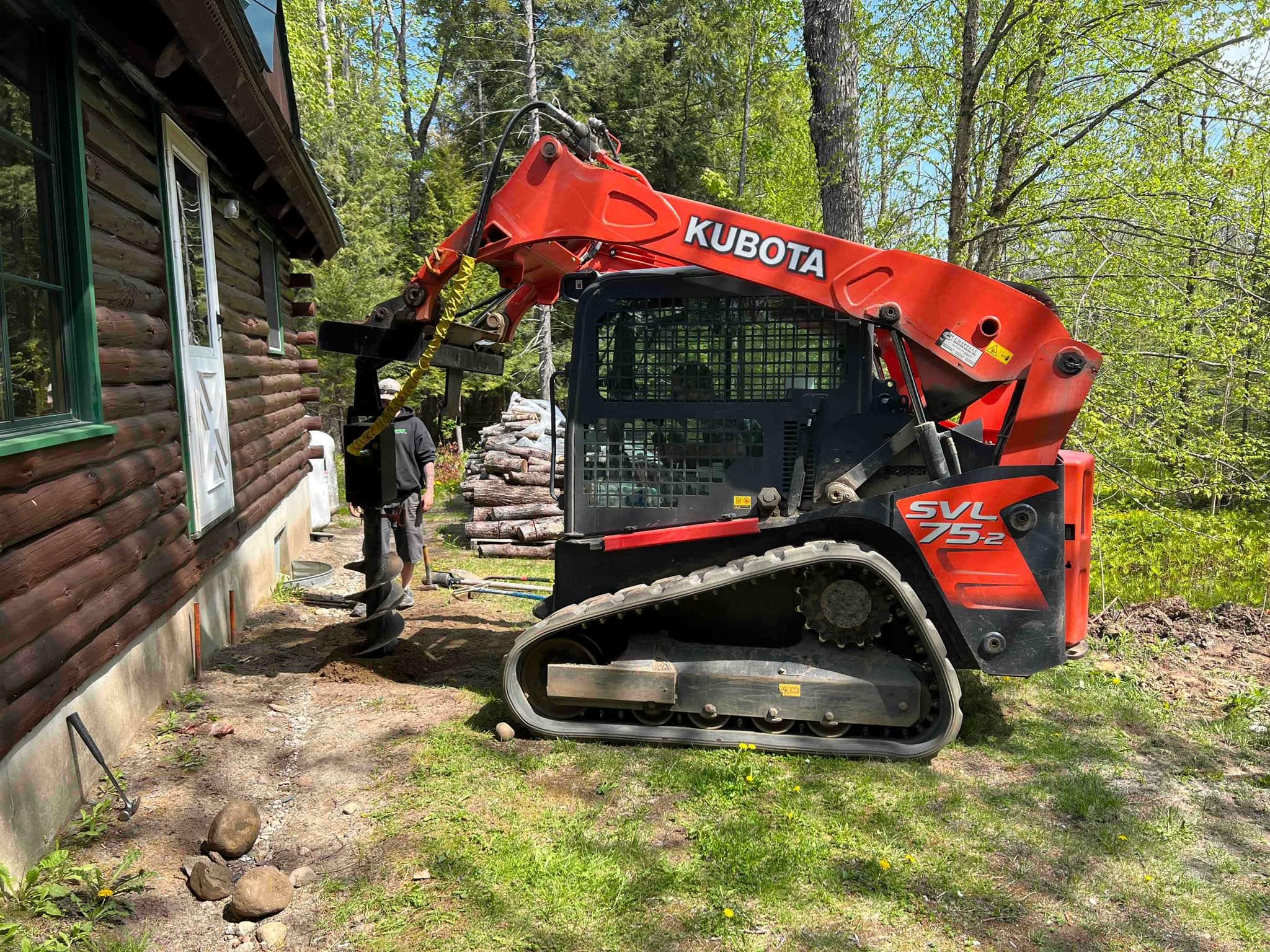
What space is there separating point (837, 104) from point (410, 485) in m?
5.13

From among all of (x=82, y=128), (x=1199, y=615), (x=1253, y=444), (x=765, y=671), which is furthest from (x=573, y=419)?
(x=1253, y=444)

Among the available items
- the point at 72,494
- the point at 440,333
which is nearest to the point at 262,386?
the point at 440,333

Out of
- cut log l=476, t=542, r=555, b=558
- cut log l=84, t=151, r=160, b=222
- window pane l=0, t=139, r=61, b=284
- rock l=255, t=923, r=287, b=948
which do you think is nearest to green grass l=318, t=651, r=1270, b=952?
rock l=255, t=923, r=287, b=948

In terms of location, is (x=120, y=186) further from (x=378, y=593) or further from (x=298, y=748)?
(x=298, y=748)

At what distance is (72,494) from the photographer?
345cm

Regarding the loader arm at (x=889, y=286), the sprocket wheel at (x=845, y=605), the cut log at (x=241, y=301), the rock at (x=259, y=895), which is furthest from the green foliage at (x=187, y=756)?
the cut log at (x=241, y=301)

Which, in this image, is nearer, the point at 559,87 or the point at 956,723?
the point at 956,723

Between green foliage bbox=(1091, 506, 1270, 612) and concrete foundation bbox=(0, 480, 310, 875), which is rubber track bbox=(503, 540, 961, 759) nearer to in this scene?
concrete foundation bbox=(0, 480, 310, 875)

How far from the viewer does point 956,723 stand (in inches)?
155

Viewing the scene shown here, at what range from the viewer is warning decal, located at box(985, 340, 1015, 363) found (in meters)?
4.07

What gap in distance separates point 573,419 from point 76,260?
2.45 m

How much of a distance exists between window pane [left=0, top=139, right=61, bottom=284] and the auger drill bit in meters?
2.20

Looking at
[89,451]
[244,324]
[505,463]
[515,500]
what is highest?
[244,324]

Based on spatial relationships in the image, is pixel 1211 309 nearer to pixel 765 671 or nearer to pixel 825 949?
pixel 765 671
